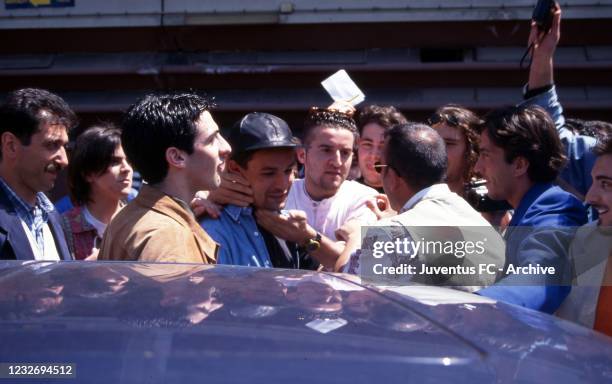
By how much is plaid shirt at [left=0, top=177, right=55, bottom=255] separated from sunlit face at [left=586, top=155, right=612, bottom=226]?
1822 mm

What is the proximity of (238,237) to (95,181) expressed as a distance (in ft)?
4.09

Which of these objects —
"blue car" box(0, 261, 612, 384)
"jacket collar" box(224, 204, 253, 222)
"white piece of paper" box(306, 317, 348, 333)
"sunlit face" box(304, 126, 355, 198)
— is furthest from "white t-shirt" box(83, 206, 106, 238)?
"white piece of paper" box(306, 317, 348, 333)

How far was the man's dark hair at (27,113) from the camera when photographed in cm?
261

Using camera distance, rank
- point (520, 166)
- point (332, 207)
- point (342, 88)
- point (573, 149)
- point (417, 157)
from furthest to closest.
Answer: point (342, 88)
point (332, 207)
point (573, 149)
point (520, 166)
point (417, 157)

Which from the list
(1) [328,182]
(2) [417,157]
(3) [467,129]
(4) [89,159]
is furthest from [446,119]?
(4) [89,159]

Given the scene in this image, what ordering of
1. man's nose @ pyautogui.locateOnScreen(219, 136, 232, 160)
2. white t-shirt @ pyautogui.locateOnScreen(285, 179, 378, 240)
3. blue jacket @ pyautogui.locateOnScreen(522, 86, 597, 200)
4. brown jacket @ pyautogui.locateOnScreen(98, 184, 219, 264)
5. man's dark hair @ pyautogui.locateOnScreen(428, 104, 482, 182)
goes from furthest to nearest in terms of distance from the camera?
1. man's dark hair @ pyautogui.locateOnScreen(428, 104, 482, 182)
2. white t-shirt @ pyautogui.locateOnScreen(285, 179, 378, 240)
3. blue jacket @ pyautogui.locateOnScreen(522, 86, 597, 200)
4. man's nose @ pyautogui.locateOnScreen(219, 136, 232, 160)
5. brown jacket @ pyautogui.locateOnScreen(98, 184, 219, 264)

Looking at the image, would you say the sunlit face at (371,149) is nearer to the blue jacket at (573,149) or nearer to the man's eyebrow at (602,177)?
the blue jacket at (573,149)

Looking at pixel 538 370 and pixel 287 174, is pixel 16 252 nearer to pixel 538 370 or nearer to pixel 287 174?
pixel 287 174

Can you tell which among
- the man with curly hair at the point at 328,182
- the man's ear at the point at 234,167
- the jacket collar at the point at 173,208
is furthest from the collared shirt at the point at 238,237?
the man with curly hair at the point at 328,182

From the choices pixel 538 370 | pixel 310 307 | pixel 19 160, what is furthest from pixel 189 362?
pixel 19 160

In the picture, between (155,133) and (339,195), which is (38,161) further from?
(339,195)

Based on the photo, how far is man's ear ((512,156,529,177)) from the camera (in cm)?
250

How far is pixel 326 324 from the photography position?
3.70ft

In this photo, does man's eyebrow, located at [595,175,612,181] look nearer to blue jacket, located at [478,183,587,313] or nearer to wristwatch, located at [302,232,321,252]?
blue jacket, located at [478,183,587,313]
